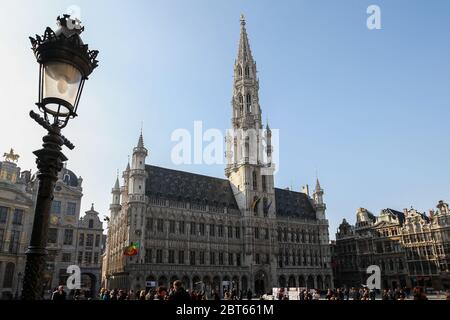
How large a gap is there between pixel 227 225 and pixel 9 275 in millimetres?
31687

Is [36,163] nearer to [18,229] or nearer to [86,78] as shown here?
[86,78]

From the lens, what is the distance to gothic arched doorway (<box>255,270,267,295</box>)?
59025mm

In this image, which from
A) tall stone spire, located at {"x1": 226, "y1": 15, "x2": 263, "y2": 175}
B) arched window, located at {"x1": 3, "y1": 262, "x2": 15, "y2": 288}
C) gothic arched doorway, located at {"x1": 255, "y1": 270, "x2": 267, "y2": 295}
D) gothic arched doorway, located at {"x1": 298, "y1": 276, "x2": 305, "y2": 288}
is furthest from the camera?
tall stone spire, located at {"x1": 226, "y1": 15, "x2": 263, "y2": 175}

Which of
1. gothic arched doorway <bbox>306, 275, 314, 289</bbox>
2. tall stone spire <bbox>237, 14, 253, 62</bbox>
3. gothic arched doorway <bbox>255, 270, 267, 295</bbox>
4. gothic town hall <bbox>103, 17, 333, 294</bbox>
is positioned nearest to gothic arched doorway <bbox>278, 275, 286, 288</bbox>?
gothic town hall <bbox>103, 17, 333, 294</bbox>

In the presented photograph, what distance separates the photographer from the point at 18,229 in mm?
41781

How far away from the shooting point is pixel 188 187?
60625mm

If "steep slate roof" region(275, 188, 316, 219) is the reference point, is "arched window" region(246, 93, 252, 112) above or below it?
above

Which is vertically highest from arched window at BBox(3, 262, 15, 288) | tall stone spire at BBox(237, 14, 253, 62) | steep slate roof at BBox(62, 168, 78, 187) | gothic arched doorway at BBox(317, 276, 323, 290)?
tall stone spire at BBox(237, 14, 253, 62)

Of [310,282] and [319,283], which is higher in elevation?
[310,282]

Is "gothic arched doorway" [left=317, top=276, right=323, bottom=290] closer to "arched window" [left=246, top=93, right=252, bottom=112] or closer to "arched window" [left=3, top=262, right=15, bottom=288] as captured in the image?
"arched window" [left=246, top=93, right=252, bottom=112]

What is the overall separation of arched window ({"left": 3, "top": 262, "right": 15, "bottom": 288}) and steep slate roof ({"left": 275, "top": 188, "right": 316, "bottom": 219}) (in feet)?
150

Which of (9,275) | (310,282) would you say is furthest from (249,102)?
(9,275)

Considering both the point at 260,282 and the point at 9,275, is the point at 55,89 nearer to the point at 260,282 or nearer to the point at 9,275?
the point at 9,275
